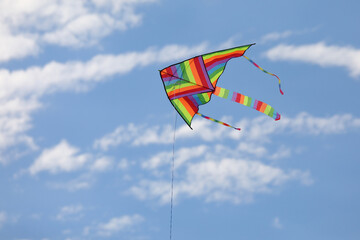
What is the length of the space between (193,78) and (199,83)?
0.31 meters

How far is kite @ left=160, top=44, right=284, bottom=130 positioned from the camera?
1425 centimetres

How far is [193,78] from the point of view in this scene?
48.1 feet

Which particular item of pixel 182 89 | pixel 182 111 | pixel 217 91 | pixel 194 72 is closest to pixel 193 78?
pixel 194 72

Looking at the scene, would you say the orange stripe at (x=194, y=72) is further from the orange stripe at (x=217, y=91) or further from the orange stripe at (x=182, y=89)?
the orange stripe at (x=217, y=91)

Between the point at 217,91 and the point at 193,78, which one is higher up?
the point at 193,78

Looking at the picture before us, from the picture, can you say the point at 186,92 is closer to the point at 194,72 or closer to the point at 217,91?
the point at 194,72

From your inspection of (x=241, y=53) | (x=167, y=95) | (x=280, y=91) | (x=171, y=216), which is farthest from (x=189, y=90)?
(x=171, y=216)

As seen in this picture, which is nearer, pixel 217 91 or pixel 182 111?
pixel 217 91

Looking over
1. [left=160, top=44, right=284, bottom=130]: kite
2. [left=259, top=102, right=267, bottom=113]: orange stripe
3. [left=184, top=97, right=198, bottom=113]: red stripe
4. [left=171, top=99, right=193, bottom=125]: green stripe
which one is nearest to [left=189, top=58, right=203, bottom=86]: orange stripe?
[left=160, top=44, right=284, bottom=130]: kite

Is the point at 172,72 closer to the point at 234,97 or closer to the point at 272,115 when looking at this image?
the point at 234,97

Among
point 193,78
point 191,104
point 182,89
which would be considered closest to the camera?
point 193,78

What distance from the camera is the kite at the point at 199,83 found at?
46.8 feet

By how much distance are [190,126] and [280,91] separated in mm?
3461

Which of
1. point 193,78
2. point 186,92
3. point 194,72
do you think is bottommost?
point 186,92
